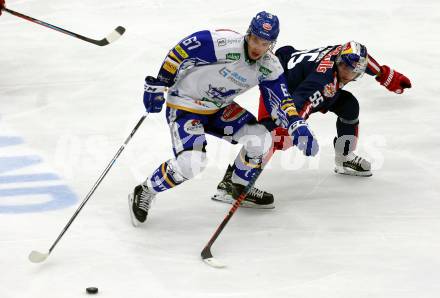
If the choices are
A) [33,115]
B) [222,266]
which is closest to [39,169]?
[33,115]

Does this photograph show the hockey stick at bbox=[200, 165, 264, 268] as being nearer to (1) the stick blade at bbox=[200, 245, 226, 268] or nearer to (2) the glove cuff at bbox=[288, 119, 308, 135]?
(1) the stick blade at bbox=[200, 245, 226, 268]

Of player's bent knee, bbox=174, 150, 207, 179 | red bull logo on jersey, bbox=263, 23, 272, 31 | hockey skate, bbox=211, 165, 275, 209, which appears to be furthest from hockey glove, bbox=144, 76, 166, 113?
hockey skate, bbox=211, 165, 275, 209

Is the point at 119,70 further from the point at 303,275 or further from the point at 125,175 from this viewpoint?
the point at 303,275

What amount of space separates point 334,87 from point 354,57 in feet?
0.78

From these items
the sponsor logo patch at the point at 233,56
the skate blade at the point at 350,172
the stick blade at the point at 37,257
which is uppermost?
the sponsor logo patch at the point at 233,56

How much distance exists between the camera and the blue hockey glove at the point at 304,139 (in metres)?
5.11

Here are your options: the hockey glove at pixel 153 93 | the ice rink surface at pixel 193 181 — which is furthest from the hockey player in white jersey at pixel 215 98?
the ice rink surface at pixel 193 181

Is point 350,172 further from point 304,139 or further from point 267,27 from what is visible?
point 267,27

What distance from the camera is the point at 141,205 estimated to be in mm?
5406

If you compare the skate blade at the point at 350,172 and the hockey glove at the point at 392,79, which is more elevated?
the hockey glove at the point at 392,79

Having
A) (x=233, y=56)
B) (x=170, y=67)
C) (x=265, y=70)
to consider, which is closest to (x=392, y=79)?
(x=265, y=70)

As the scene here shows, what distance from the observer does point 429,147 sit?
6.75m

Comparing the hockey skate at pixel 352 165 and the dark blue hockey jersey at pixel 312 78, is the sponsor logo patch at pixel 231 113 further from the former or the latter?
the hockey skate at pixel 352 165

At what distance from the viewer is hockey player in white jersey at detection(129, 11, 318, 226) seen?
17.1 feet
